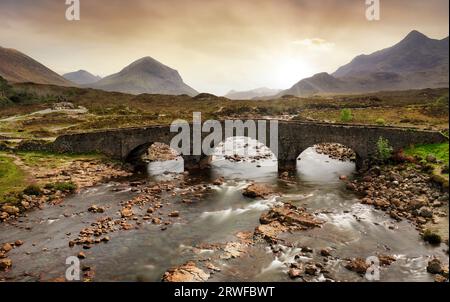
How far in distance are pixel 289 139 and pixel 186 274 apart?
88.4 feet

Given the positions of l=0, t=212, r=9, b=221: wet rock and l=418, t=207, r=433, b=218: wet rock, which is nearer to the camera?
l=418, t=207, r=433, b=218: wet rock

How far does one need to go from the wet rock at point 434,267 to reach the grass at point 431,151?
52.2ft

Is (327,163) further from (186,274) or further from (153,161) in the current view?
(186,274)

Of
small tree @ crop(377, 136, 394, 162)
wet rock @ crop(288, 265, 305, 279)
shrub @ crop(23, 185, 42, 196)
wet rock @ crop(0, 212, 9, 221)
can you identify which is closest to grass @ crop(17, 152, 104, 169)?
shrub @ crop(23, 185, 42, 196)

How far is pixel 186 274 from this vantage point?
20547mm

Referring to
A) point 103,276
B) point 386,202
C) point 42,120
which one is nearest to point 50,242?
point 103,276

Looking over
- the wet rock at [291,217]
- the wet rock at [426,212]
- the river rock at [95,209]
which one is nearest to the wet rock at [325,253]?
the wet rock at [291,217]

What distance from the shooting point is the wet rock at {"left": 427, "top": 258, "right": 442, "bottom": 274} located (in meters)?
19.7

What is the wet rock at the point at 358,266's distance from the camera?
20256 millimetres

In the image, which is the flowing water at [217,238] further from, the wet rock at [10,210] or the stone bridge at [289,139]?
the stone bridge at [289,139]

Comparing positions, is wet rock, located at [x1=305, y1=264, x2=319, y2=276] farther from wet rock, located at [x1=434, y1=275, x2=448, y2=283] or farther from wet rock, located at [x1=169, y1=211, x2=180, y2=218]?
wet rock, located at [x1=169, y1=211, x2=180, y2=218]

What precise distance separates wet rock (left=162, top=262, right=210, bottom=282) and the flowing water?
1.84ft

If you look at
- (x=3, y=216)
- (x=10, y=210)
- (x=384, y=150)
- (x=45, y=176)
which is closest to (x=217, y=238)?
(x=3, y=216)

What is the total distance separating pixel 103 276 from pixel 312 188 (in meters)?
22.6
